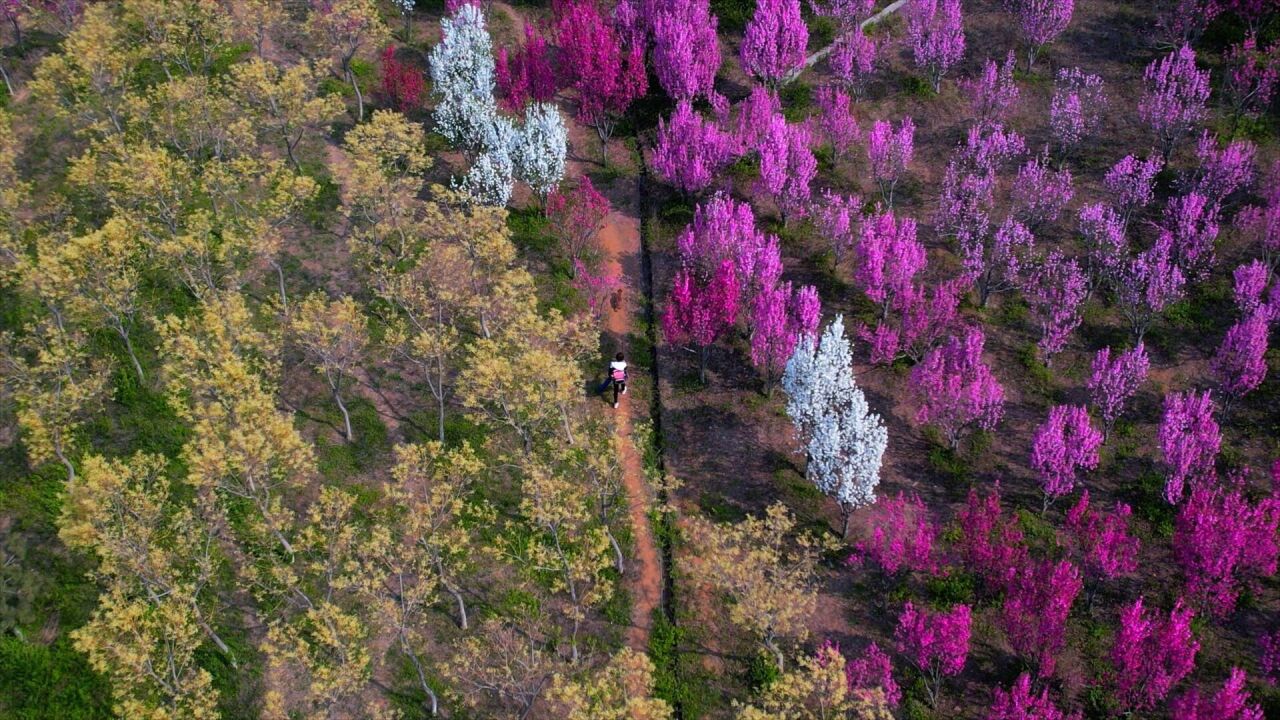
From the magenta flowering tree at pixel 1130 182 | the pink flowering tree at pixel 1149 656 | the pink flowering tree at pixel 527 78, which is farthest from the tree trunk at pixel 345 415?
the magenta flowering tree at pixel 1130 182

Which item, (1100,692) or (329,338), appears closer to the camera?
(1100,692)

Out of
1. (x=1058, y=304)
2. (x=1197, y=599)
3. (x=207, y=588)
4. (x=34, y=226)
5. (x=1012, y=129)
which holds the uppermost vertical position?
(x=1012, y=129)

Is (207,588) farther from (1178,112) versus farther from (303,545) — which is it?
(1178,112)

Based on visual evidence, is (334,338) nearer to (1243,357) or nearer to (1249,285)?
(1243,357)

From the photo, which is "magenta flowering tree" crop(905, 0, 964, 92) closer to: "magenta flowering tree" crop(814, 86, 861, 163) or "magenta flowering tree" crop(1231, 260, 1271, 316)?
"magenta flowering tree" crop(814, 86, 861, 163)

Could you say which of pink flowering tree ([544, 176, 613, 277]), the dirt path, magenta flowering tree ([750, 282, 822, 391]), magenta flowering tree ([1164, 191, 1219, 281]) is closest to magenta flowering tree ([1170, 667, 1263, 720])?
the dirt path

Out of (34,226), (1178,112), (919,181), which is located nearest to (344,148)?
(34,226)

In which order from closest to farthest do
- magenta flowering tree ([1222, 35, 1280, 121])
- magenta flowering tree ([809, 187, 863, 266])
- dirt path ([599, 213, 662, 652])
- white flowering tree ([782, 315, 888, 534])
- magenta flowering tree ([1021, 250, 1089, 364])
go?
white flowering tree ([782, 315, 888, 534]) → dirt path ([599, 213, 662, 652]) → magenta flowering tree ([1021, 250, 1089, 364]) → magenta flowering tree ([809, 187, 863, 266]) → magenta flowering tree ([1222, 35, 1280, 121])
